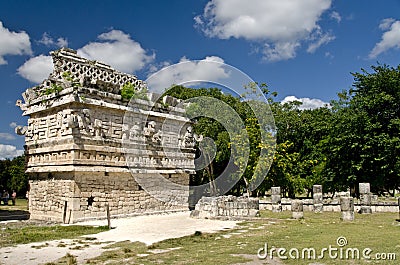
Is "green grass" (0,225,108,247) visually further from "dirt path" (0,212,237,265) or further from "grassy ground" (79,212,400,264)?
"grassy ground" (79,212,400,264)

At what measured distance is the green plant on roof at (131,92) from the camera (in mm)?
20120

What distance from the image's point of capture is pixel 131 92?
66.9 feet

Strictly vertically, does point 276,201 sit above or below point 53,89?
below

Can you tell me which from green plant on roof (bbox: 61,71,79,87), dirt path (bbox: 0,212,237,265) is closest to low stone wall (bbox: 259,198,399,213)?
dirt path (bbox: 0,212,237,265)

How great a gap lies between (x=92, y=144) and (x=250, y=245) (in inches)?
410

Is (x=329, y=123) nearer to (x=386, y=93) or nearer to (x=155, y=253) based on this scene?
(x=386, y=93)

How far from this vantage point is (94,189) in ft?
58.3

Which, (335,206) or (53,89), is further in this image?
(335,206)

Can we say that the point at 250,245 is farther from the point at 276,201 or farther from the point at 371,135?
the point at 371,135

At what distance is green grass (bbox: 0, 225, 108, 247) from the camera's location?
11.9m

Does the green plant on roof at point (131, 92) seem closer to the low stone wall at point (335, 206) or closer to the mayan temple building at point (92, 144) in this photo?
the mayan temple building at point (92, 144)

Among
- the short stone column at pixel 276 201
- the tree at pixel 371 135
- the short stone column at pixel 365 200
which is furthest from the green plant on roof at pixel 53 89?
the tree at pixel 371 135

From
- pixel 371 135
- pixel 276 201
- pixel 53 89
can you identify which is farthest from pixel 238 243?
pixel 371 135

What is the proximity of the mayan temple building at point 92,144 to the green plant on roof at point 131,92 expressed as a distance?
2.2 inches
